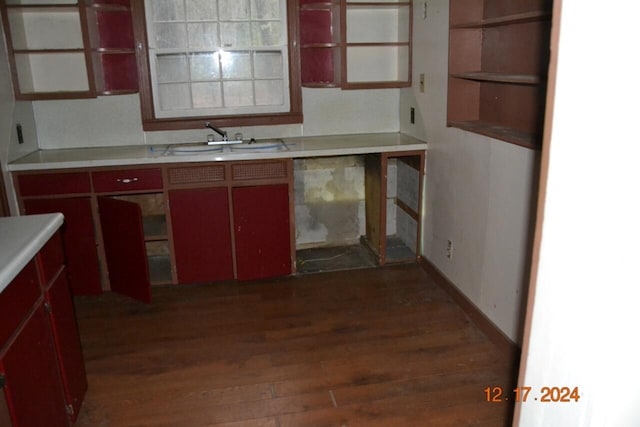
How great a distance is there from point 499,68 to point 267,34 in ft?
5.67

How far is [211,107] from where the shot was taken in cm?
394

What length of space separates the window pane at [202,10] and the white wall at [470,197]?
4.64 ft

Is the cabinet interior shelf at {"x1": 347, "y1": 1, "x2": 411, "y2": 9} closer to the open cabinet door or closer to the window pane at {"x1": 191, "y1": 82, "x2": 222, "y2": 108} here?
the window pane at {"x1": 191, "y1": 82, "x2": 222, "y2": 108}

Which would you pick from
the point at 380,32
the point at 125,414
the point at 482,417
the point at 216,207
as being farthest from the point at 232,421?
the point at 380,32

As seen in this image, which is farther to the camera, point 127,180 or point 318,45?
point 318,45

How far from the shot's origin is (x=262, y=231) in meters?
3.59

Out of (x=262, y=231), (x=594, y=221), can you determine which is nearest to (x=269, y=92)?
(x=262, y=231)

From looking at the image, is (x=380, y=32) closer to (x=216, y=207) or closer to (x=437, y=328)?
(x=216, y=207)

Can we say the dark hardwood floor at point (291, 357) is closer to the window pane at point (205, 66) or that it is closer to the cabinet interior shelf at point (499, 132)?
the cabinet interior shelf at point (499, 132)

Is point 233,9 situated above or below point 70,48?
above

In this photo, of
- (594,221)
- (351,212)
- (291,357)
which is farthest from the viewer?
(351,212)

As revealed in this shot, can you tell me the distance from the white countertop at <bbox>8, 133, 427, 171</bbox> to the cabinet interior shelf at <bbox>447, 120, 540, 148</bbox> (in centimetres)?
54

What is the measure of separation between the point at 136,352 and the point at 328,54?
238 cm

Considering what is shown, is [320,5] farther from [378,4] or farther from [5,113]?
[5,113]
